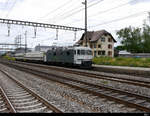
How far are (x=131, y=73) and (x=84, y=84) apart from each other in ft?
24.2

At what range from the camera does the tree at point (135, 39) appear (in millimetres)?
61466

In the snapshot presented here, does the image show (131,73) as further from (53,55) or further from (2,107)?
(53,55)

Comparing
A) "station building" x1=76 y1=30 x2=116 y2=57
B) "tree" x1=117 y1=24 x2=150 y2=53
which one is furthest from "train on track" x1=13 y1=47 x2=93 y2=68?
"tree" x1=117 y1=24 x2=150 y2=53

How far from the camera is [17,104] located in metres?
6.46

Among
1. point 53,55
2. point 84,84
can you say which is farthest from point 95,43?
point 84,84

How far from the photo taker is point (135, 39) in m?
65.6

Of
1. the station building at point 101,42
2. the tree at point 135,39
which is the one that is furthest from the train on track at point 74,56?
the tree at point 135,39

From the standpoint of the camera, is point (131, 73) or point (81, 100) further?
Result: point (131, 73)

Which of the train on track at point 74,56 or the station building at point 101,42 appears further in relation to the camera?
the station building at point 101,42

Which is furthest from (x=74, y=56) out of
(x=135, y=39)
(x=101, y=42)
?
(x=135, y=39)

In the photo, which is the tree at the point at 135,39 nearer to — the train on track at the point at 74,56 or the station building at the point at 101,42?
the station building at the point at 101,42

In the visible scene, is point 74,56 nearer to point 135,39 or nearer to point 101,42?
point 101,42

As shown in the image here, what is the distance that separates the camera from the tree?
61.5 meters

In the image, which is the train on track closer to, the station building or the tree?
the station building
